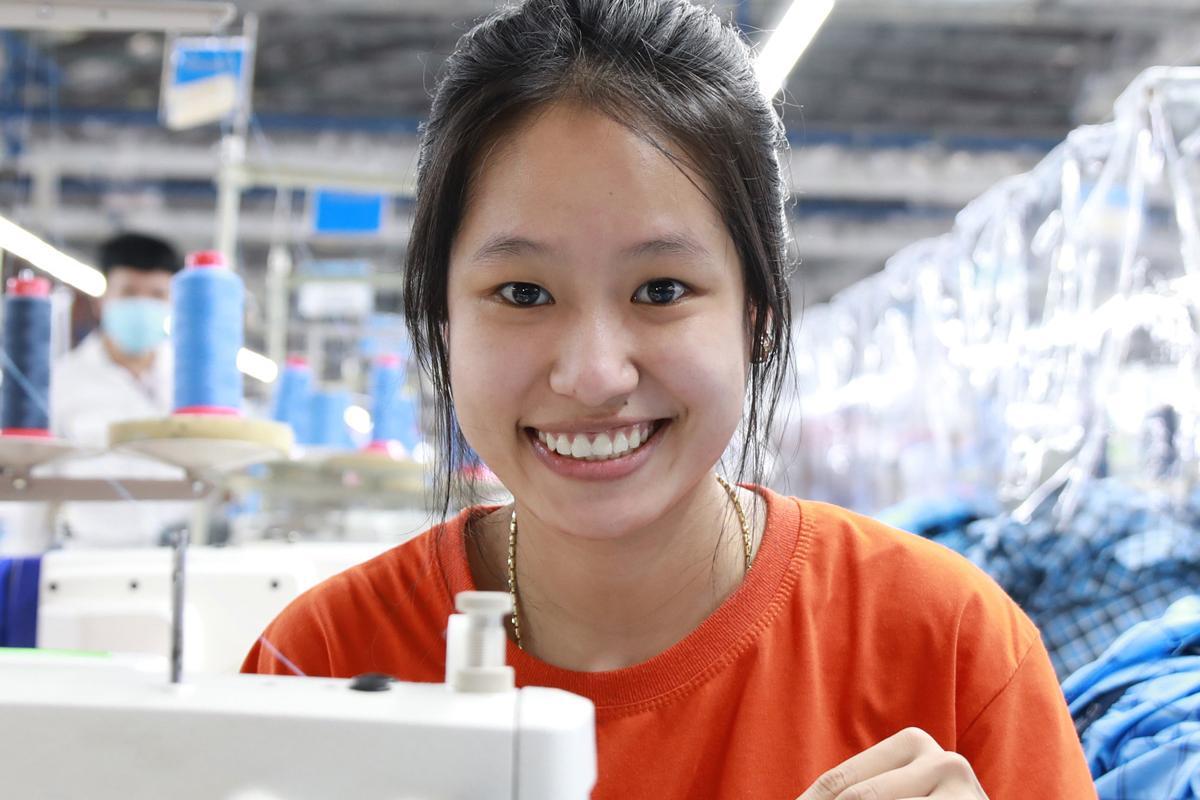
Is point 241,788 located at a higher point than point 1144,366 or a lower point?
lower

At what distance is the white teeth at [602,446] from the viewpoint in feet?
2.42

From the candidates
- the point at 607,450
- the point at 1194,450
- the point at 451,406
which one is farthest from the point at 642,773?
the point at 1194,450

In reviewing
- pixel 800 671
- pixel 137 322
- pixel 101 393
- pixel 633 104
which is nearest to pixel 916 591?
pixel 800 671

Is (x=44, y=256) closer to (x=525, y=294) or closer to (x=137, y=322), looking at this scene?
(x=137, y=322)

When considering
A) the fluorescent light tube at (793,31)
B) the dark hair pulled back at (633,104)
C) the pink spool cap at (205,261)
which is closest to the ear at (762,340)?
the dark hair pulled back at (633,104)

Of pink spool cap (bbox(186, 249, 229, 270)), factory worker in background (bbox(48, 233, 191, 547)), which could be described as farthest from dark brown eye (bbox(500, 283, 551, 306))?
factory worker in background (bbox(48, 233, 191, 547))

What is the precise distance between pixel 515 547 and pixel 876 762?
404 mm

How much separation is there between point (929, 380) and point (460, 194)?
279 centimetres

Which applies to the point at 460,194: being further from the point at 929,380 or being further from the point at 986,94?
the point at 986,94

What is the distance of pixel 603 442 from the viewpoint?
2.43 feet

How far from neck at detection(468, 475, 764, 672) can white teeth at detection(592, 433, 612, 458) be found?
0.10m

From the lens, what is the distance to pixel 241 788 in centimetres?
54

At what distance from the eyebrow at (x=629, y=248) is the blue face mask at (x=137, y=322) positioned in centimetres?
216

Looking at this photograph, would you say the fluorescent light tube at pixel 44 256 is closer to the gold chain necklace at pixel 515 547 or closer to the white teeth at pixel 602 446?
the gold chain necklace at pixel 515 547
